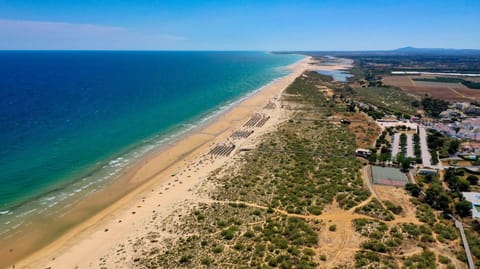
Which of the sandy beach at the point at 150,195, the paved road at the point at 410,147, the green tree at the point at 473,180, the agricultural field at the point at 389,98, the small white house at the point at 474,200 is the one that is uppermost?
the agricultural field at the point at 389,98

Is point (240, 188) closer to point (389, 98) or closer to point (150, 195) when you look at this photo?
point (150, 195)

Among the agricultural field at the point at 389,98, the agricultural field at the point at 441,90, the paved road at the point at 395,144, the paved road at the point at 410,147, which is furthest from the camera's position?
the agricultural field at the point at 441,90

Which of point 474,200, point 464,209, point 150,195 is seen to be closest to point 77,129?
point 150,195

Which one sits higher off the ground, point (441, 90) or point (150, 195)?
point (441, 90)

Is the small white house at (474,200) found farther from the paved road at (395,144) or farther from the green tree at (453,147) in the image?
the green tree at (453,147)

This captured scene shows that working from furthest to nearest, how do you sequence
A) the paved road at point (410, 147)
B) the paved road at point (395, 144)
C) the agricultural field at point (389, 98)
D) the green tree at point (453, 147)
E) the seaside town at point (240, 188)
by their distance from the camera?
the agricultural field at point (389, 98), the paved road at point (395, 144), the green tree at point (453, 147), the paved road at point (410, 147), the seaside town at point (240, 188)

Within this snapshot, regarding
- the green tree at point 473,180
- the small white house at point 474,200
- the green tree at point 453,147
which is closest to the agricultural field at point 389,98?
the green tree at point 453,147

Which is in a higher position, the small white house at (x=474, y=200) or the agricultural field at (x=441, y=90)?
the agricultural field at (x=441, y=90)

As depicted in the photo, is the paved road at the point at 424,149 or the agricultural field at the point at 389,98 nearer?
the paved road at the point at 424,149

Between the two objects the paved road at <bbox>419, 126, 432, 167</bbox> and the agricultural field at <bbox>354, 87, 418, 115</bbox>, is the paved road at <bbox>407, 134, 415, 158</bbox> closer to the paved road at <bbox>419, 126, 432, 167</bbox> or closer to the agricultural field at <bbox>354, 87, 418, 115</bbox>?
the paved road at <bbox>419, 126, 432, 167</bbox>
